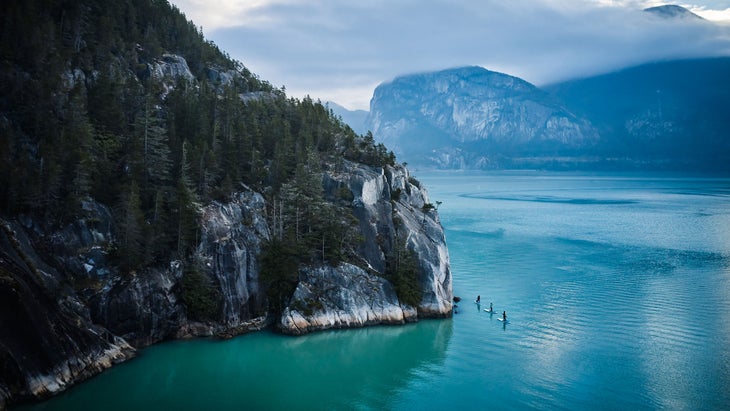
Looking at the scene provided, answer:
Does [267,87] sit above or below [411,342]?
above

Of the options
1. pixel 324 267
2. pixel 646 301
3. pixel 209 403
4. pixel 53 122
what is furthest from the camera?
pixel 646 301

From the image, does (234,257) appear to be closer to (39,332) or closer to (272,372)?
(272,372)

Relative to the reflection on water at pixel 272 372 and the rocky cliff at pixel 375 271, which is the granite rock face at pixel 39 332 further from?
the rocky cliff at pixel 375 271

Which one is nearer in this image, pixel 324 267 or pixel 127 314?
pixel 127 314

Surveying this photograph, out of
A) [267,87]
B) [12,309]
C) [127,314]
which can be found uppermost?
[267,87]

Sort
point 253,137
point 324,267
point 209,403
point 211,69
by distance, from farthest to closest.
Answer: point 211,69 → point 253,137 → point 324,267 → point 209,403

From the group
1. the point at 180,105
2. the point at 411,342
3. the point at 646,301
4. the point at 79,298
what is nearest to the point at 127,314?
the point at 79,298

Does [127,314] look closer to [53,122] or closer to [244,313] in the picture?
[244,313]
